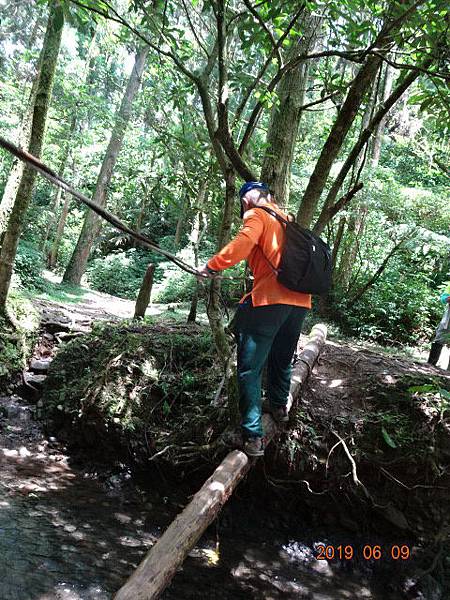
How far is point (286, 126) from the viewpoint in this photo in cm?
575

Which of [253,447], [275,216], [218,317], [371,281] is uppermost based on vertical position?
[371,281]

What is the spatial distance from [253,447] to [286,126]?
428 cm

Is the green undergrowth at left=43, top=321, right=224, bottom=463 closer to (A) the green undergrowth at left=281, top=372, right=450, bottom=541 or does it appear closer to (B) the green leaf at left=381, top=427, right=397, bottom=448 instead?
(A) the green undergrowth at left=281, top=372, right=450, bottom=541

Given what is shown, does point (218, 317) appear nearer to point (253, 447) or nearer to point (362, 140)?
point (253, 447)

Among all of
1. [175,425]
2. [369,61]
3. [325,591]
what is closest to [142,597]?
[325,591]

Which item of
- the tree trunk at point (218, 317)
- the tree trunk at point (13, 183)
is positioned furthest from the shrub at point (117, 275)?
the tree trunk at point (218, 317)

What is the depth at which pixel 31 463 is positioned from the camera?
15.8ft

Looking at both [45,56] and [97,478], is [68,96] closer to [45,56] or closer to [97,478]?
[45,56]

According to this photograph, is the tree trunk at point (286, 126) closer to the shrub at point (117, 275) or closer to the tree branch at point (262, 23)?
the tree branch at point (262, 23)

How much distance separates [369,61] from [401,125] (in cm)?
1593

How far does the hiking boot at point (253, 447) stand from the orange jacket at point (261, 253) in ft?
3.44

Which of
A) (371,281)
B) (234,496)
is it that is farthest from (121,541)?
(371,281)

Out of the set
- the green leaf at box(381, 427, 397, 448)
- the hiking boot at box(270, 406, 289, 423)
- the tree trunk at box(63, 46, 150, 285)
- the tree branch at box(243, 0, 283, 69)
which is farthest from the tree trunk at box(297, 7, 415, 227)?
the tree trunk at box(63, 46, 150, 285)

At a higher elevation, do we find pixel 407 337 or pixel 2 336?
pixel 407 337
